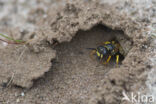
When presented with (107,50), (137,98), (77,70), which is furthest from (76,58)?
(137,98)

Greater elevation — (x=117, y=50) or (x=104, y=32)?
(x=104, y=32)

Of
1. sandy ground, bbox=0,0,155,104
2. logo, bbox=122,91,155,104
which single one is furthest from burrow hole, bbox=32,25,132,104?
logo, bbox=122,91,155,104

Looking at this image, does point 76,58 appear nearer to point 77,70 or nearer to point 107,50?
point 77,70

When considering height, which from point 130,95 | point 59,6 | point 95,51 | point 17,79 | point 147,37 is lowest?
point 130,95

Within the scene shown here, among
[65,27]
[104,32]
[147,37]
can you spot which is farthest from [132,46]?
[65,27]

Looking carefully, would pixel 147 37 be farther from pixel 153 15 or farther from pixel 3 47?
pixel 3 47

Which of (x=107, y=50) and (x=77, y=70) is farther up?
(x=107, y=50)

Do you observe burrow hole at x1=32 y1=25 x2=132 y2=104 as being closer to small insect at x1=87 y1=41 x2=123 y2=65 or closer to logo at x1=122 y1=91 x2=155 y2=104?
small insect at x1=87 y1=41 x2=123 y2=65
